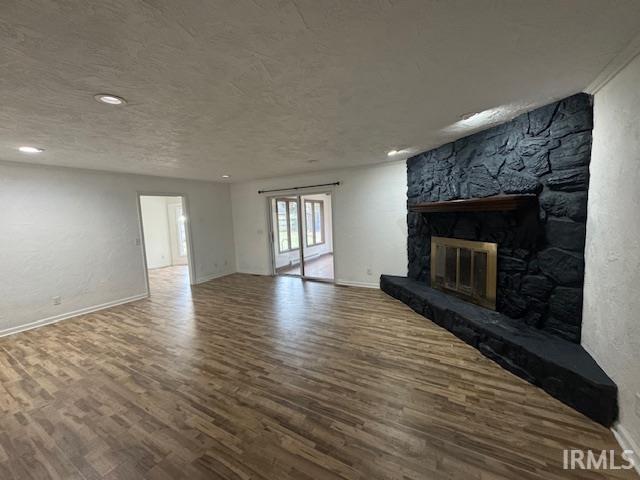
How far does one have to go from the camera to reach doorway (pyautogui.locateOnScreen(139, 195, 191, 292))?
730 cm

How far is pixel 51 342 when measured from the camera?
9.94 ft

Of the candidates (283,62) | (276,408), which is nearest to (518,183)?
(283,62)

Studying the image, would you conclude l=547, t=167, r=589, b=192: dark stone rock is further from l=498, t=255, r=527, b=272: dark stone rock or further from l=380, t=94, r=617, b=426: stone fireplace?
l=498, t=255, r=527, b=272: dark stone rock

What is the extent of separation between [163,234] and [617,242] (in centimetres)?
890

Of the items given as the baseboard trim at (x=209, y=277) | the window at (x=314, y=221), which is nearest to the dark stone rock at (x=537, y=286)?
the baseboard trim at (x=209, y=277)

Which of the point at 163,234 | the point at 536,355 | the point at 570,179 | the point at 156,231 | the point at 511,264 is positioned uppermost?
the point at 570,179

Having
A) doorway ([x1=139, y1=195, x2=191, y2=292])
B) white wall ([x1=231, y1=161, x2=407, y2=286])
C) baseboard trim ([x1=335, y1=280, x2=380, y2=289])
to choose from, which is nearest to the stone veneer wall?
white wall ([x1=231, y1=161, x2=407, y2=286])

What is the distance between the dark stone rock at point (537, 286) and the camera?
2.24m

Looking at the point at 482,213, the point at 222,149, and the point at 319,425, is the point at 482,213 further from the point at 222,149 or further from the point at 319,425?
the point at 222,149

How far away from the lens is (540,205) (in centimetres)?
225

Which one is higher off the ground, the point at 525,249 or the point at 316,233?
the point at 525,249

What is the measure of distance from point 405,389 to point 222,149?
307 cm

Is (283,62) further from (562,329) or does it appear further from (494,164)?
(562,329)

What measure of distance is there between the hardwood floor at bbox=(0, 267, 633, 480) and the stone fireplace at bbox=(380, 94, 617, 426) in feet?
0.65
